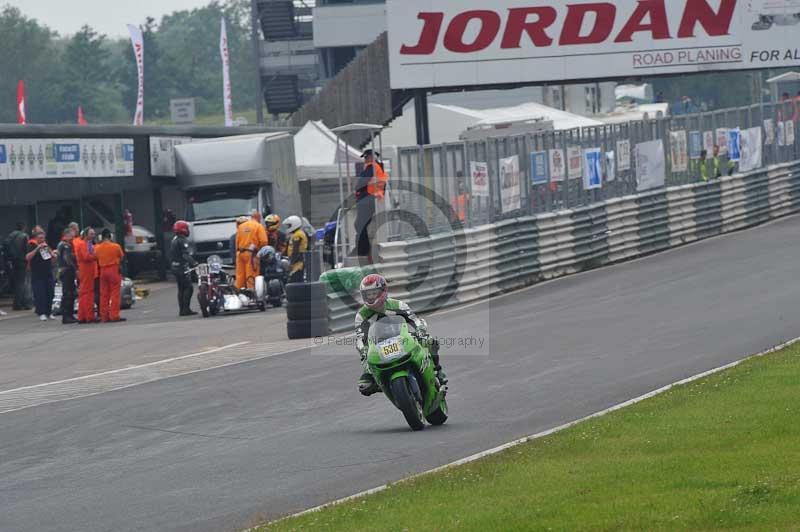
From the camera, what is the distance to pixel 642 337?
685 inches

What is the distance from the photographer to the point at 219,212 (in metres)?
34.8

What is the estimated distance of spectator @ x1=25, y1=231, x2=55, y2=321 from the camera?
28172mm

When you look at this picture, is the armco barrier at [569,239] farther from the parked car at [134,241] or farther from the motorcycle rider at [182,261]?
the parked car at [134,241]

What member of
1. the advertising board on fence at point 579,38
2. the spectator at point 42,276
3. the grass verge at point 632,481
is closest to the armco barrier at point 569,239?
the advertising board on fence at point 579,38

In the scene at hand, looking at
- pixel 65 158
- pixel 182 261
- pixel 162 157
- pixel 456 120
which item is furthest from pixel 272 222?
pixel 456 120

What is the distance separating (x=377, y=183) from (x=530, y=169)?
5127 mm

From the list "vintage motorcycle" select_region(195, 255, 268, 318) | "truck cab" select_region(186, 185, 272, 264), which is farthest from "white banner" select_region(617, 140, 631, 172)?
"truck cab" select_region(186, 185, 272, 264)

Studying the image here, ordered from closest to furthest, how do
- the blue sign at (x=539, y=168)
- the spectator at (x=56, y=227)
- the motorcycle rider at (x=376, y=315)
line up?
the motorcycle rider at (x=376, y=315) → the blue sign at (x=539, y=168) → the spectator at (x=56, y=227)

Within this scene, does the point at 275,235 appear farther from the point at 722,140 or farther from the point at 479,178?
the point at 722,140

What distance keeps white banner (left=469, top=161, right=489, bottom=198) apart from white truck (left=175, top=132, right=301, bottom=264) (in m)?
10.3

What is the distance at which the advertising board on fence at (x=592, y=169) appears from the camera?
27.8 metres

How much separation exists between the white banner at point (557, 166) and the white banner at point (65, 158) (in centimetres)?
1225

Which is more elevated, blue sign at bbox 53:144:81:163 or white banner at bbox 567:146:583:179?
blue sign at bbox 53:144:81:163

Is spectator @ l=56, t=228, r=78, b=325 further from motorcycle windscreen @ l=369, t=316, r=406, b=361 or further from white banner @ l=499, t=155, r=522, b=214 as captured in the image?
motorcycle windscreen @ l=369, t=316, r=406, b=361
